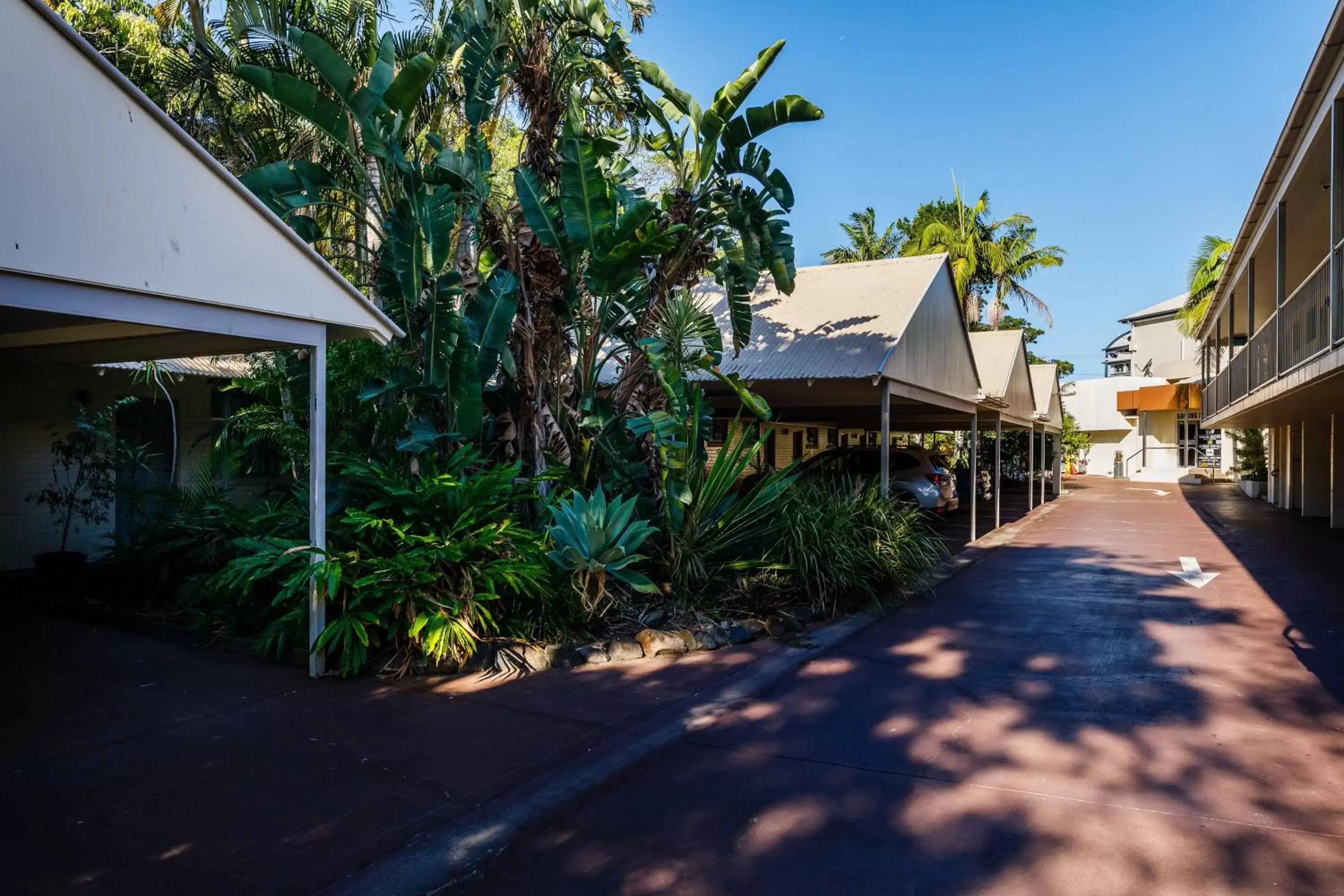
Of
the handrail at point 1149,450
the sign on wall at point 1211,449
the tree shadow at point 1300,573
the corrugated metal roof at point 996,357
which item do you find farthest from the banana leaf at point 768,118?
the sign on wall at point 1211,449

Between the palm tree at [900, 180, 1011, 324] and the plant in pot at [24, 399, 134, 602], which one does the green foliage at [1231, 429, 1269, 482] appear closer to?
the palm tree at [900, 180, 1011, 324]

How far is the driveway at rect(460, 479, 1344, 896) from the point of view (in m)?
3.84

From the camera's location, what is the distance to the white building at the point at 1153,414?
41.1 meters

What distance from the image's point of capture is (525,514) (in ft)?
28.3

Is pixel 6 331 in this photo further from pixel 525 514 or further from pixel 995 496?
pixel 995 496

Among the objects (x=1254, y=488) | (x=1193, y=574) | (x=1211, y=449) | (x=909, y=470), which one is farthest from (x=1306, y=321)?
(x=1211, y=449)

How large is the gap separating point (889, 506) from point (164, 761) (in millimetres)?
7776

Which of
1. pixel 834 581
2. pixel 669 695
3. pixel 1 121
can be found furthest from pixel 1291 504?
pixel 1 121

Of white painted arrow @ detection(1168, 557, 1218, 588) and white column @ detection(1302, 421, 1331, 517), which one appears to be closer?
white painted arrow @ detection(1168, 557, 1218, 588)

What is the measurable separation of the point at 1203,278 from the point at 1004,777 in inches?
1356

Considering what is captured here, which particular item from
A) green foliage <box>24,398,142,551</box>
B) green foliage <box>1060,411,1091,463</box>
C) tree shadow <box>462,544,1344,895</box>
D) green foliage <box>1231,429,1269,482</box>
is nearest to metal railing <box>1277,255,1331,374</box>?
tree shadow <box>462,544,1344,895</box>

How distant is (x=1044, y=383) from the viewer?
2944 centimetres

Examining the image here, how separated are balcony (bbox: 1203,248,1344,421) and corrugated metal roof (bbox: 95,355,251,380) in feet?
37.9

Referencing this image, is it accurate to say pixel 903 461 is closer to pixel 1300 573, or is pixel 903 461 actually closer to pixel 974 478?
pixel 974 478
